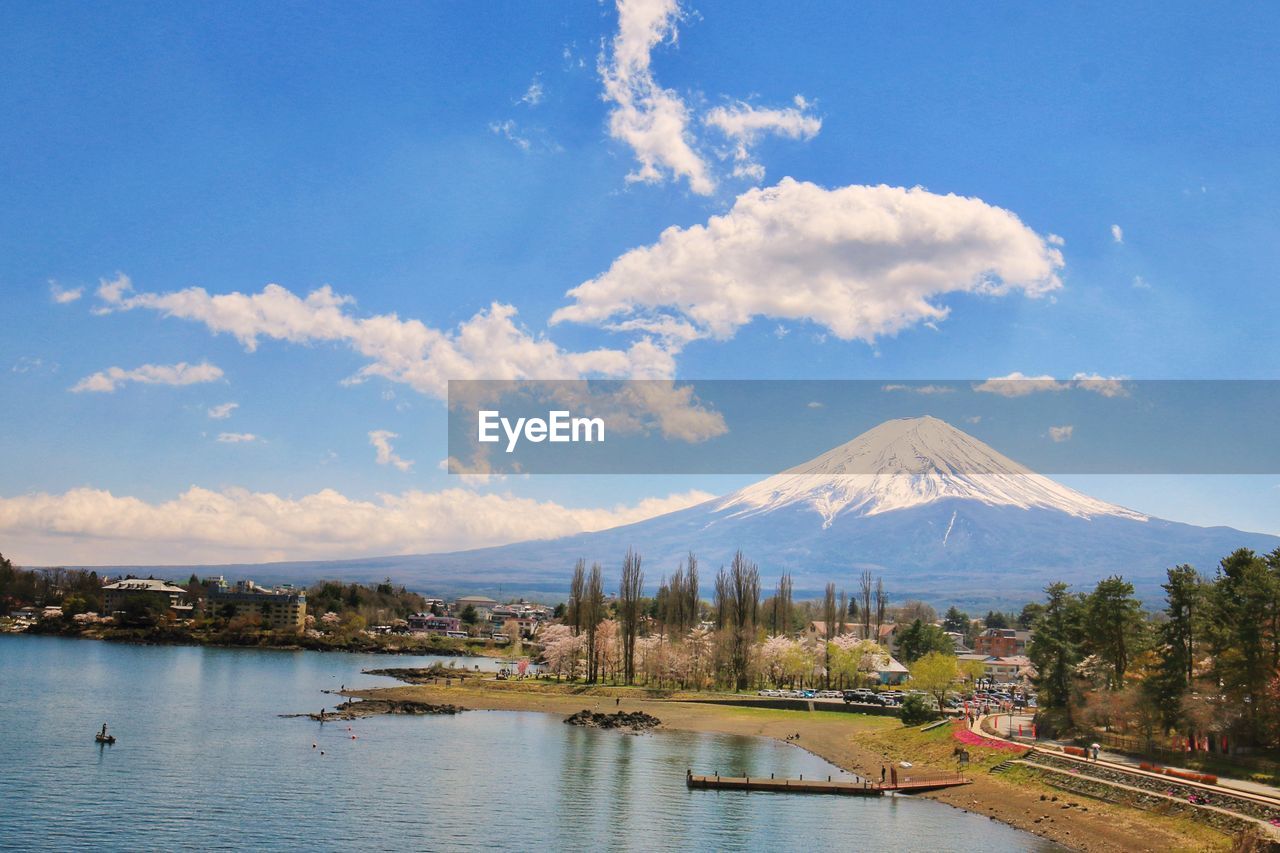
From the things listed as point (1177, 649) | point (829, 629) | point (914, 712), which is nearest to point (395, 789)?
point (1177, 649)

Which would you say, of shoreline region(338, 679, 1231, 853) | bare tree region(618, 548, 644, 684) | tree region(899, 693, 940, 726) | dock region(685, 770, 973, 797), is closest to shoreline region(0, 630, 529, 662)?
bare tree region(618, 548, 644, 684)

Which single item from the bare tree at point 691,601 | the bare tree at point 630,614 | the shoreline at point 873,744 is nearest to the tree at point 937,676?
the shoreline at point 873,744

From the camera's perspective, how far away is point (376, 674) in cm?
12450

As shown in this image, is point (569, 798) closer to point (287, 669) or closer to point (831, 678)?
point (831, 678)

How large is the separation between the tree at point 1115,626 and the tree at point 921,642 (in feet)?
221

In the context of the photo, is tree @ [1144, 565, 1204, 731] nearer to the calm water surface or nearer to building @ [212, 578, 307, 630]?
the calm water surface

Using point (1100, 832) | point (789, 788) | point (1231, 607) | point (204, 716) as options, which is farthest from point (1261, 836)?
point (204, 716)

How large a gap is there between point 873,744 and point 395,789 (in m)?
40.4

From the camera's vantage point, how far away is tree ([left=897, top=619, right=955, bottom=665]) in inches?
5148

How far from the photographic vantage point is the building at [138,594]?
172 metres

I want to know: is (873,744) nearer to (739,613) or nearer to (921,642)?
(739,613)

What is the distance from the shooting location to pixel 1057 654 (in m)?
65.6

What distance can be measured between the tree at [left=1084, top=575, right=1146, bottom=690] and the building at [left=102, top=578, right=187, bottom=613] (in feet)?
524

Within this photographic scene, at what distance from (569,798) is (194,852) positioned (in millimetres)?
19515
